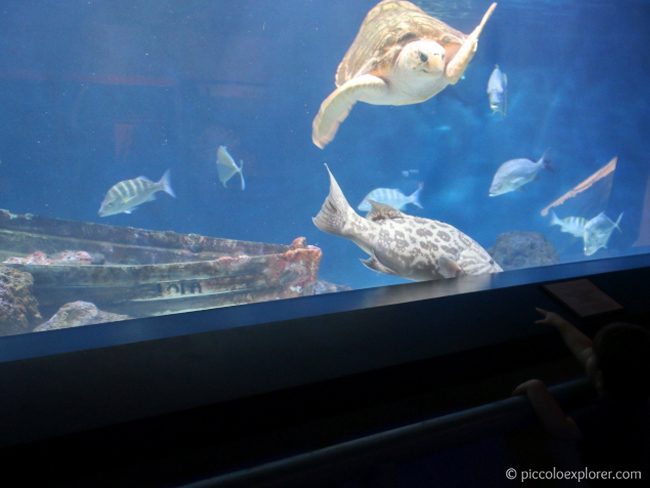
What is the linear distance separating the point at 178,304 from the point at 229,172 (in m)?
2.79

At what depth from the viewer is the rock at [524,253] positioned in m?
8.83

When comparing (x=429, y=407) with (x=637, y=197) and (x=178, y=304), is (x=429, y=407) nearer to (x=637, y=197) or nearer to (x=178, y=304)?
(x=178, y=304)

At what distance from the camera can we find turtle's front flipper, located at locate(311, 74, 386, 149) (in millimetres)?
5316

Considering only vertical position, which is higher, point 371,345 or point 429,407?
point 371,345

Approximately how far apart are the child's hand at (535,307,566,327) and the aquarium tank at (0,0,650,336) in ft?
15.4

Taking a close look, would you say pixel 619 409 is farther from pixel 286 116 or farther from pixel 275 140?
pixel 286 116

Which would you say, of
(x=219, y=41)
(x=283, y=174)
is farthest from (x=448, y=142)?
(x=219, y=41)

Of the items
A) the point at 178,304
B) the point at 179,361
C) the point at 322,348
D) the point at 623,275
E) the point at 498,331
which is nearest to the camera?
the point at 179,361

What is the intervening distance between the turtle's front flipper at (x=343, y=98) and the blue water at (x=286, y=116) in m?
4.35

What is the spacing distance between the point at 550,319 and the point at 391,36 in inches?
183

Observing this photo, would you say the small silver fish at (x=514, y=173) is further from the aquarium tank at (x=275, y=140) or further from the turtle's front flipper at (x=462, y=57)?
the turtle's front flipper at (x=462, y=57)

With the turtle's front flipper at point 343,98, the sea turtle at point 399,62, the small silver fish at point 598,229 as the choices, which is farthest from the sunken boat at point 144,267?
the small silver fish at point 598,229

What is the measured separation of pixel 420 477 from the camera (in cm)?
98

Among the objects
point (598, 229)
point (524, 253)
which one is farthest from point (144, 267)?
point (598, 229)
